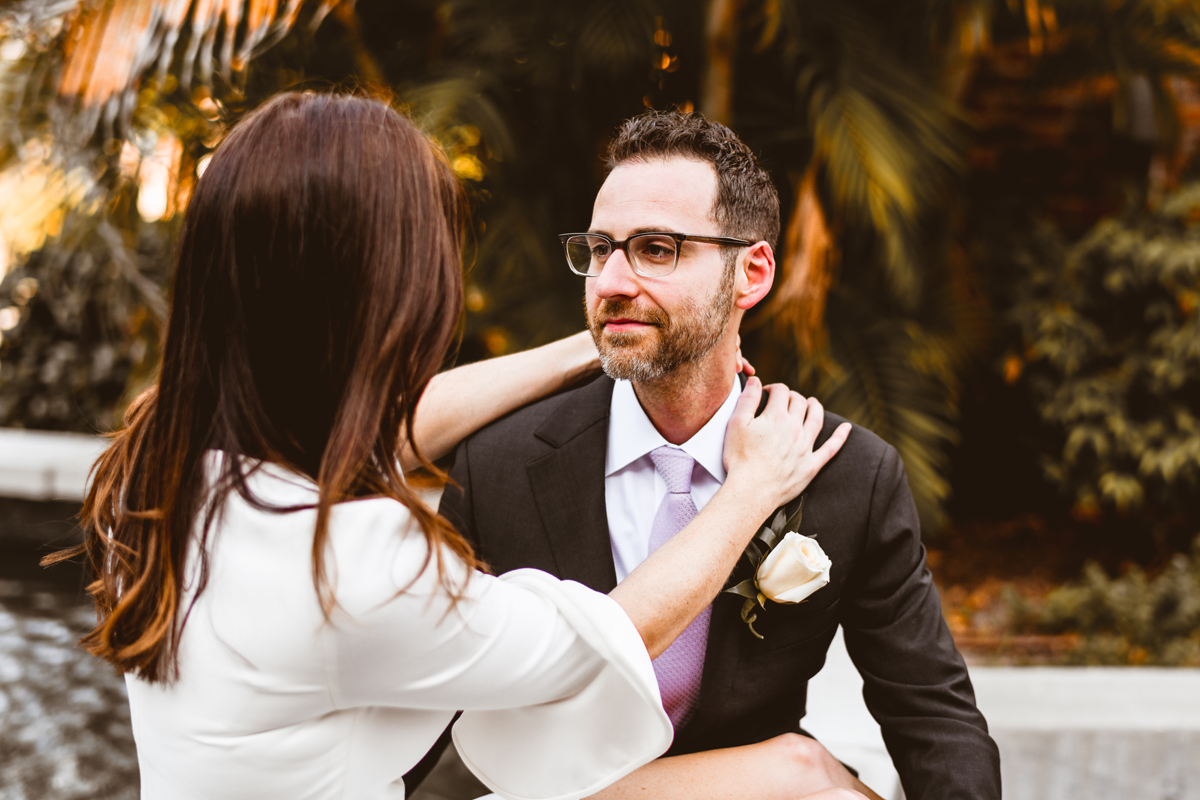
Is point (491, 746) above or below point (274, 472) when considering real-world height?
below

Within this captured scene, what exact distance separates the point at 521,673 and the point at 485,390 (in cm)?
91

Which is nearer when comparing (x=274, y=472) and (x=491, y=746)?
(x=274, y=472)

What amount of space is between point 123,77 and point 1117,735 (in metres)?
3.76

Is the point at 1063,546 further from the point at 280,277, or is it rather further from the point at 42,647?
the point at 42,647

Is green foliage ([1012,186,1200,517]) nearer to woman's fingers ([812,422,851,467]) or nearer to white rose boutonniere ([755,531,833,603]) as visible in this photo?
woman's fingers ([812,422,851,467])

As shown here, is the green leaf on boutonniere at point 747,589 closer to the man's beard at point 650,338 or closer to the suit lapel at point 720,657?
the suit lapel at point 720,657

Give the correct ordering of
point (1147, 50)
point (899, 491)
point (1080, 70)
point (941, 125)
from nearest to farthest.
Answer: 1. point (899, 491)
2. point (941, 125)
3. point (1147, 50)
4. point (1080, 70)

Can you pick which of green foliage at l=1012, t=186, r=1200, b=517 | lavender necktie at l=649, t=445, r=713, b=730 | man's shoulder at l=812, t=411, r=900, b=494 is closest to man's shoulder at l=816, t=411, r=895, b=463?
man's shoulder at l=812, t=411, r=900, b=494

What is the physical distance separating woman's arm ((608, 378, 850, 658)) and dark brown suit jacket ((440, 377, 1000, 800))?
116mm

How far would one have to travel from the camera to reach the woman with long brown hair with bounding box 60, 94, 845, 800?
1.04 meters

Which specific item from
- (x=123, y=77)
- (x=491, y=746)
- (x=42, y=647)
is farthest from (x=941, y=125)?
(x=42, y=647)

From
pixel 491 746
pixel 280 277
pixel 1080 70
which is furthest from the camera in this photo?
pixel 1080 70

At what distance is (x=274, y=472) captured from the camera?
1094 mm

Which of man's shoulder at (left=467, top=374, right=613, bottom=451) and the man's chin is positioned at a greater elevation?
the man's chin
